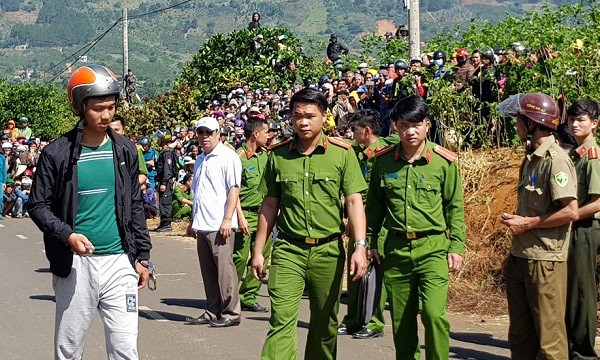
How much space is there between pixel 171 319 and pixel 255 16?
2335 centimetres

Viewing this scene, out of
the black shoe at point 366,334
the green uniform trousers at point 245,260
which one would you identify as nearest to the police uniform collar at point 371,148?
the black shoe at point 366,334

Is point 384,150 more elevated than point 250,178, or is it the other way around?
point 384,150

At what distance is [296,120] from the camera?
801 centimetres

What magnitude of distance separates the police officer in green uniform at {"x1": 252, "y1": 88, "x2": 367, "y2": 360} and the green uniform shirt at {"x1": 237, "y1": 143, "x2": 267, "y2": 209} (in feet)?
14.3

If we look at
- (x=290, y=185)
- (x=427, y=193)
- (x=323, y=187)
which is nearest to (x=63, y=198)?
(x=290, y=185)

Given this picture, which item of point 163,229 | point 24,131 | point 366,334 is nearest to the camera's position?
point 366,334

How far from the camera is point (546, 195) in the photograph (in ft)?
27.1

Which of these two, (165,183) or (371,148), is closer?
(371,148)

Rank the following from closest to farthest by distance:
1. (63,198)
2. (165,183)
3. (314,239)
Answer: (63,198)
(314,239)
(165,183)

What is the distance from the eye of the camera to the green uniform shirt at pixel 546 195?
8.13 m

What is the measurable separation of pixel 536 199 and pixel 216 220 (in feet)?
13.4

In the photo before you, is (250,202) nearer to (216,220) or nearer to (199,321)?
(216,220)

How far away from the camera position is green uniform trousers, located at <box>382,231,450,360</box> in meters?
7.82

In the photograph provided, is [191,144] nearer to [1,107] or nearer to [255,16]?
[255,16]
